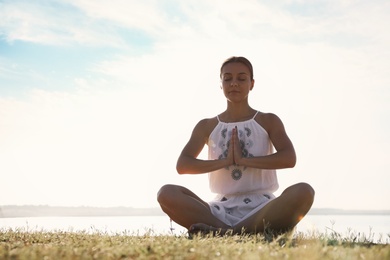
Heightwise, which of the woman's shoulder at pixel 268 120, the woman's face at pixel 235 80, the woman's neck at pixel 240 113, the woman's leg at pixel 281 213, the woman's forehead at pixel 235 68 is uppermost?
the woman's forehead at pixel 235 68

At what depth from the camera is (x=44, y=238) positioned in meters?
6.75

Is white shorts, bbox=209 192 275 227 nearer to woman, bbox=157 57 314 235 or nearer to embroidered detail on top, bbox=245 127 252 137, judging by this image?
woman, bbox=157 57 314 235

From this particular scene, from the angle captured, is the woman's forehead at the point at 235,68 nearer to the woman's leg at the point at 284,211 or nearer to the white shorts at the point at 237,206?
the white shorts at the point at 237,206

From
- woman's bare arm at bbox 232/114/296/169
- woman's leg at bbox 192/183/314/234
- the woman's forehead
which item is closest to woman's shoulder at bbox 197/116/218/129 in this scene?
the woman's forehead

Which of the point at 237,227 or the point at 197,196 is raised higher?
the point at 197,196

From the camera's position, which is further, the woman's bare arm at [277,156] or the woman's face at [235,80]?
the woman's face at [235,80]

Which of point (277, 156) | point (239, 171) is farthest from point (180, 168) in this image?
point (277, 156)

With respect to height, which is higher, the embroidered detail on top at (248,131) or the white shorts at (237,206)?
the embroidered detail on top at (248,131)

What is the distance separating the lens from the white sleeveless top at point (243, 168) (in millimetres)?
7496

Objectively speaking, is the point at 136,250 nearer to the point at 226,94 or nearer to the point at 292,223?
the point at 292,223

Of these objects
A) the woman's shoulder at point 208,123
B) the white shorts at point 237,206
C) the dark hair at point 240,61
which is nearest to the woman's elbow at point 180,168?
the white shorts at point 237,206

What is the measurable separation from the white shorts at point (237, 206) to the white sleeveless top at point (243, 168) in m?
0.08

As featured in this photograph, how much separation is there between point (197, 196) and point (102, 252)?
3.63 meters

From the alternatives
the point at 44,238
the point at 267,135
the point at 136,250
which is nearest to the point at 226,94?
the point at 267,135
